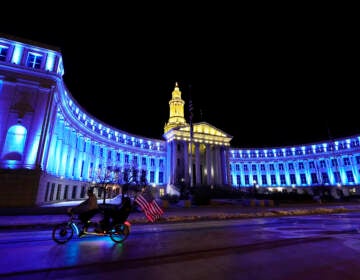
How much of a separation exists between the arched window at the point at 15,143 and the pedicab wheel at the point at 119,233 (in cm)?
2252

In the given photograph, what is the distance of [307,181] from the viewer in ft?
236

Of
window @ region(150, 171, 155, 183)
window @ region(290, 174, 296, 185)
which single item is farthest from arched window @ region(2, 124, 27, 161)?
window @ region(290, 174, 296, 185)

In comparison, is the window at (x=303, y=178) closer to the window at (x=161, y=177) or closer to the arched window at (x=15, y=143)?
the window at (x=161, y=177)

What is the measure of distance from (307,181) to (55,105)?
8112 cm

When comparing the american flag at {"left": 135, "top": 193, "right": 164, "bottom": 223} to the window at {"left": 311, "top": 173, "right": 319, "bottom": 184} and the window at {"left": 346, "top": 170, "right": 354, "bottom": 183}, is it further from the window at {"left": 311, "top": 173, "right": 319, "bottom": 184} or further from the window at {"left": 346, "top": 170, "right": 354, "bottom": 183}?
the window at {"left": 311, "top": 173, "right": 319, "bottom": 184}

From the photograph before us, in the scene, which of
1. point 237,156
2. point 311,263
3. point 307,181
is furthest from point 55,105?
point 307,181

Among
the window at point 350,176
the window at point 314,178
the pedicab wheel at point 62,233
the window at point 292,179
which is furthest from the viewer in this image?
the window at point 292,179

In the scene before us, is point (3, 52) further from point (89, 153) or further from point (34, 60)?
point (89, 153)

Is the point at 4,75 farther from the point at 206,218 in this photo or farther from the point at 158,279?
the point at 158,279

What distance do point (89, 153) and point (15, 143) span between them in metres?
24.0

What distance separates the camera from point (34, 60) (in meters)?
26.9

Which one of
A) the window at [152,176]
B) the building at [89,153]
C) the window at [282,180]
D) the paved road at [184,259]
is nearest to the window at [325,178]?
the building at [89,153]

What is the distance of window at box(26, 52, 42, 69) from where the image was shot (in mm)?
26547

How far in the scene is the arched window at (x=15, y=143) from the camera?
23.0 metres
